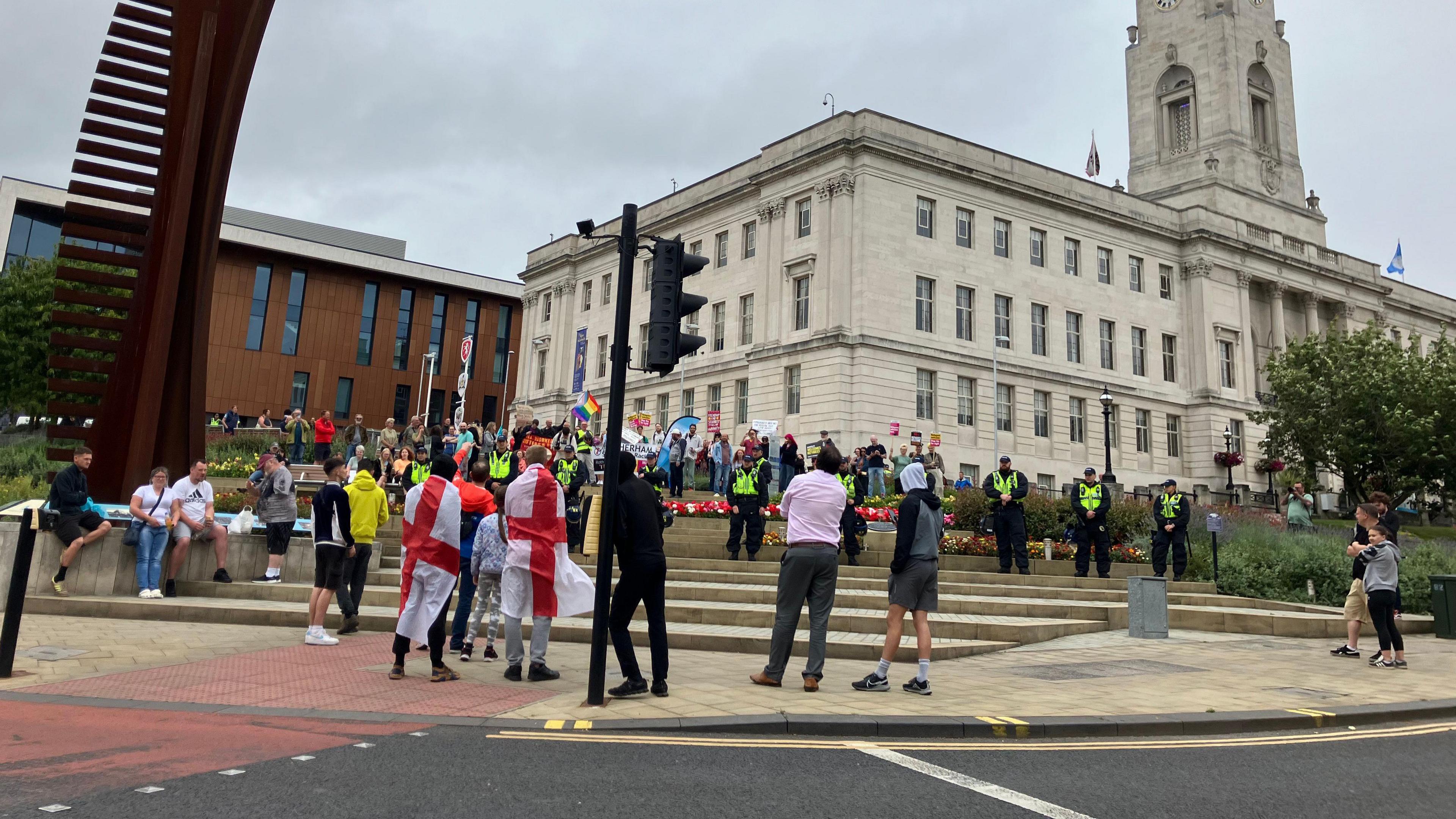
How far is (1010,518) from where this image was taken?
16.1 meters

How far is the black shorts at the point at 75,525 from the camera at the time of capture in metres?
11.7

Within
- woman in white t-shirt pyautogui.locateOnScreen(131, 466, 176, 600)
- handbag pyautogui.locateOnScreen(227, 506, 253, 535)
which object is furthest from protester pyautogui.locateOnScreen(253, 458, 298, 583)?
woman in white t-shirt pyautogui.locateOnScreen(131, 466, 176, 600)

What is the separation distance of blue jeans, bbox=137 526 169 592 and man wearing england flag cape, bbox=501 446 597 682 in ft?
22.1

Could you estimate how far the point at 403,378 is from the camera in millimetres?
61125

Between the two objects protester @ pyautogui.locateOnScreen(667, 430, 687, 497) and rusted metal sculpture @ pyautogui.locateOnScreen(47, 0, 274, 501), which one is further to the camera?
protester @ pyautogui.locateOnScreen(667, 430, 687, 497)

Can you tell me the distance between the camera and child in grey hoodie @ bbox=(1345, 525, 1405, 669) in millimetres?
10758

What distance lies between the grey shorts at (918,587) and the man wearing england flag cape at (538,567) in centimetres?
271

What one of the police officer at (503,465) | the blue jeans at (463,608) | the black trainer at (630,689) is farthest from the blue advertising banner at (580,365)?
the black trainer at (630,689)

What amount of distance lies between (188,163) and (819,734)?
36.9 ft

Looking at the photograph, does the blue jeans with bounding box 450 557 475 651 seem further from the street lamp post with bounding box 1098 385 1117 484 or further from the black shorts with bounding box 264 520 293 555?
the street lamp post with bounding box 1098 385 1117 484

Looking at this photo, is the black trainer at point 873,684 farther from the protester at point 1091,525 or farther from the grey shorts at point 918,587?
the protester at point 1091,525

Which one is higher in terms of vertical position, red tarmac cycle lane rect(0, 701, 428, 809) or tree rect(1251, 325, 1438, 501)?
tree rect(1251, 325, 1438, 501)

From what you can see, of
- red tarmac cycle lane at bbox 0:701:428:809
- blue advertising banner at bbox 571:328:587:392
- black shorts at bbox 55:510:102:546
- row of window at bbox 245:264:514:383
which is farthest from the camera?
row of window at bbox 245:264:514:383

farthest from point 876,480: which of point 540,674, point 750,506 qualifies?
point 540,674
